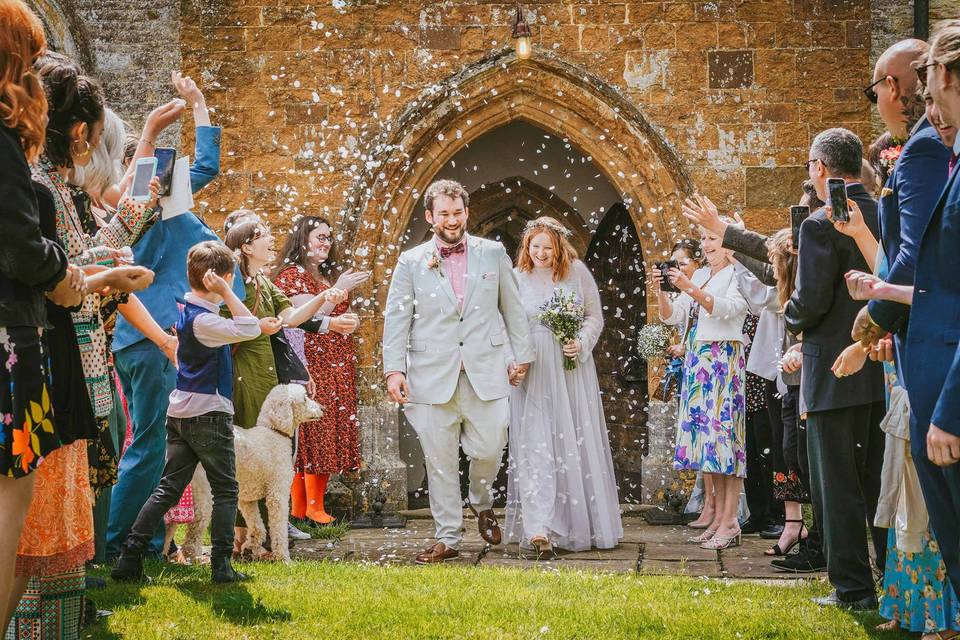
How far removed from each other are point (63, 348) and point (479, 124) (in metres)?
6.94

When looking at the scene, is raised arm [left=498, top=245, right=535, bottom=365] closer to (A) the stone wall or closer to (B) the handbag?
(B) the handbag

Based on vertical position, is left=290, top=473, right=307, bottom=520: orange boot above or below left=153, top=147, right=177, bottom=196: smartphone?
below

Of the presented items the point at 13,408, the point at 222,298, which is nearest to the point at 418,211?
the point at 222,298

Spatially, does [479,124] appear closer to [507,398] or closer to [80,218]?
[507,398]

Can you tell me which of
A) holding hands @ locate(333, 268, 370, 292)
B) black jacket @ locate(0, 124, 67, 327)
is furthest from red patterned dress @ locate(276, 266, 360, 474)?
black jacket @ locate(0, 124, 67, 327)

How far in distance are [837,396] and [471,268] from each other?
9.09 ft

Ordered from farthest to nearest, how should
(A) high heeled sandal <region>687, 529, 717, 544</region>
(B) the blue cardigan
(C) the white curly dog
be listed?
(A) high heeled sandal <region>687, 529, 717, 544</region> → (C) the white curly dog → (B) the blue cardigan

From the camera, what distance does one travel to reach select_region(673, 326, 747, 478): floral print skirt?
7.00m

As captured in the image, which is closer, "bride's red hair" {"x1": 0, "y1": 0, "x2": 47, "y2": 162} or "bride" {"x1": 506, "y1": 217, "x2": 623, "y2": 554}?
"bride's red hair" {"x1": 0, "y1": 0, "x2": 47, "y2": 162}

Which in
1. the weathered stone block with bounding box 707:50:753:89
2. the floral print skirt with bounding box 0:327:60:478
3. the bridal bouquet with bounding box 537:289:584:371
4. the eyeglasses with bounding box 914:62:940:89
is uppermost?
the weathered stone block with bounding box 707:50:753:89

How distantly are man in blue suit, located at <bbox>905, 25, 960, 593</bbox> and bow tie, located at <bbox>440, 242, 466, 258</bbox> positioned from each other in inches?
153

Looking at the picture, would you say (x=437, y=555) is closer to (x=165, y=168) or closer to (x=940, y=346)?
(x=165, y=168)

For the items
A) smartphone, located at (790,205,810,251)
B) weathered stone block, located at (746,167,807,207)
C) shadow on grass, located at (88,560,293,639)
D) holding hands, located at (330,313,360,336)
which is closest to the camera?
shadow on grass, located at (88,560,293,639)

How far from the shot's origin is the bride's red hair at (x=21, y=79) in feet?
9.48
